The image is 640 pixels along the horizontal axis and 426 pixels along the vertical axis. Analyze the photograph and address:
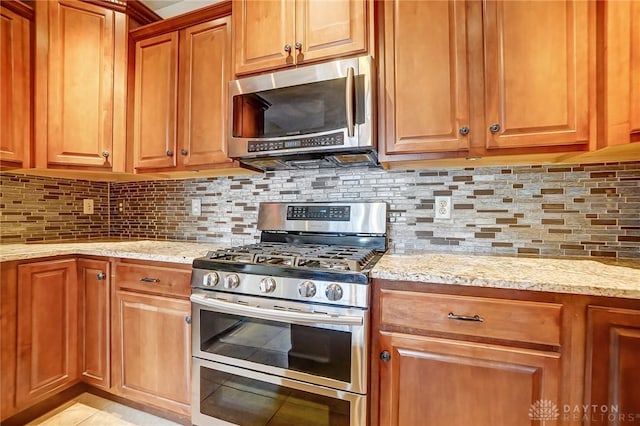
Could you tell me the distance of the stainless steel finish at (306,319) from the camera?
112cm

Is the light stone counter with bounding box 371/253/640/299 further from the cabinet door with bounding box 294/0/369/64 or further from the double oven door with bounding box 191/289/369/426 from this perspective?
the cabinet door with bounding box 294/0/369/64

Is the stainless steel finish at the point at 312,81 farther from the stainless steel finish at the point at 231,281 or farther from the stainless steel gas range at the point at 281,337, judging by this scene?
the stainless steel finish at the point at 231,281

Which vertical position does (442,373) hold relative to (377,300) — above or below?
below

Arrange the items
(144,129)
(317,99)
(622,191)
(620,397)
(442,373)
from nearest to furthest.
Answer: (620,397) → (442,373) → (622,191) → (317,99) → (144,129)

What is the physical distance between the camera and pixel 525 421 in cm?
100

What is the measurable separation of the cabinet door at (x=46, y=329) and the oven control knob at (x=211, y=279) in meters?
0.91

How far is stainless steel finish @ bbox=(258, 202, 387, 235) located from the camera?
5.41 feet

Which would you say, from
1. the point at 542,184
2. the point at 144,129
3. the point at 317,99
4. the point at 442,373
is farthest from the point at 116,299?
the point at 542,184

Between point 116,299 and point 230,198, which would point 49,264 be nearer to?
point 116,299

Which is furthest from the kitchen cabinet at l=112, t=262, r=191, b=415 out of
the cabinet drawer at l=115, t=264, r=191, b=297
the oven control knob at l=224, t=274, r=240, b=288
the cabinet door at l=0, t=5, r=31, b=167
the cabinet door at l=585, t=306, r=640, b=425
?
the cabinet door at l=585, t=306, r=640, b=425

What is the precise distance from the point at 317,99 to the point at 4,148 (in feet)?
5.79

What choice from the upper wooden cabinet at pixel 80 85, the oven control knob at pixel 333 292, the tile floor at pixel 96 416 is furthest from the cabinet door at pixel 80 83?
the oven control knob at pixel 333 292

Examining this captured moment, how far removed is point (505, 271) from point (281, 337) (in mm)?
907

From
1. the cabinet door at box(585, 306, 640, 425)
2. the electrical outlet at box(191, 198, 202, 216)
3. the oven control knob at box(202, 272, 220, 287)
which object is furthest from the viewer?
the electrical outlet at box(191, 198, 202, 216)
